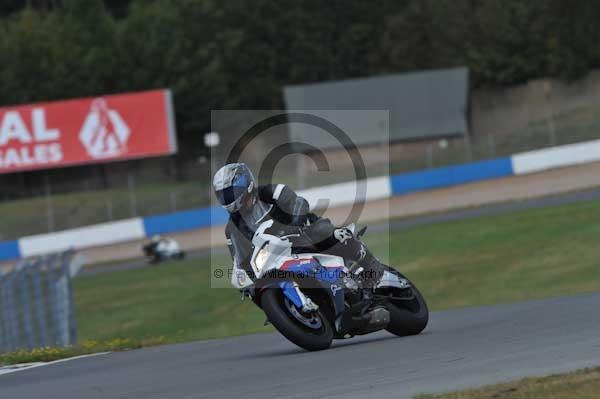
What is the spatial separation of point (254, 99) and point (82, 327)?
142ft

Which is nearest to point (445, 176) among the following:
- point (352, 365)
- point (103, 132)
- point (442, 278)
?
point (103, 132)

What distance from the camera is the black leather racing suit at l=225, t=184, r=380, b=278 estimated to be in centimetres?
979

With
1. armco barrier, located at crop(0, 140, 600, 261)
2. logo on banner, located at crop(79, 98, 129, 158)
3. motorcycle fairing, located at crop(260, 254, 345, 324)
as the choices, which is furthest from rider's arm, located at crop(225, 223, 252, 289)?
logo on banner, located at crop(79, 98, 129, 158)

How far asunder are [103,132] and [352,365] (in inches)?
1288

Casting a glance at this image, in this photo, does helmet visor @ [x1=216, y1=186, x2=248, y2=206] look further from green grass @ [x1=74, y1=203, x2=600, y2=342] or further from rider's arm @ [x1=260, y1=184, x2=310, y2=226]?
green grass @ [x1=74, y1=203, x2=600, y2=342]

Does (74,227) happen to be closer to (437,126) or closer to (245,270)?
(437,126)

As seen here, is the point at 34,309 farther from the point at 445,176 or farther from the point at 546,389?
the point at 445,176

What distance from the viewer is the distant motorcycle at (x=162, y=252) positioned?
3341 centimetres

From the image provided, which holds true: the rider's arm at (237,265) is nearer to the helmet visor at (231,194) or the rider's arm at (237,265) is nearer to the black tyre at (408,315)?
the helmet visor at (231,194)

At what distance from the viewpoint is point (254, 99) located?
65188mm

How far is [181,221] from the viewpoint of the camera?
37844 millimetres

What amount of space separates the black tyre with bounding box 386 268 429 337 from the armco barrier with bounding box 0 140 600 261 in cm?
2303

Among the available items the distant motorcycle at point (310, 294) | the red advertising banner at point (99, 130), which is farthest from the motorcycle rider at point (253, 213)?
the red advertising banner at point (99, 130)

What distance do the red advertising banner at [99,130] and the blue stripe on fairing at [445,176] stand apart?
8465 millimetres
